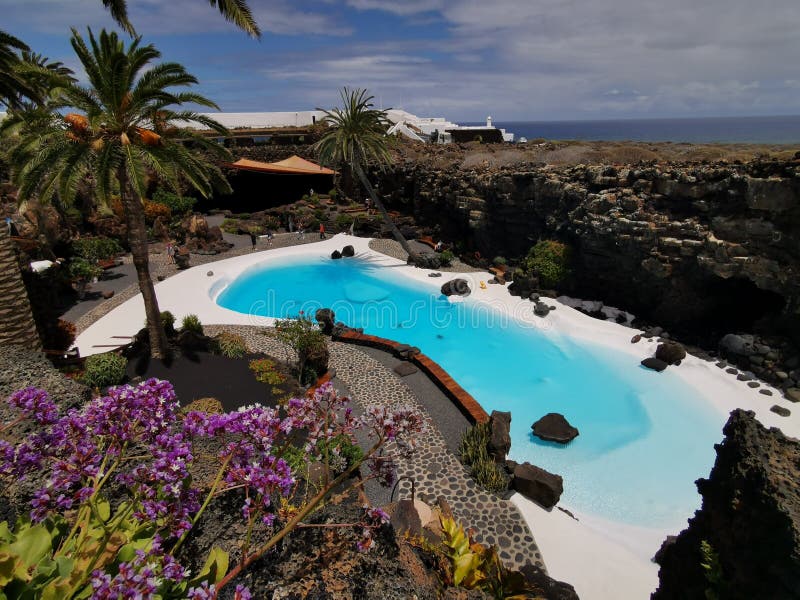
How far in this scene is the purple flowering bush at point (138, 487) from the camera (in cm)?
306

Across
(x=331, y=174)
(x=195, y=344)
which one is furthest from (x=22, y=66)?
(x=331, y=174)

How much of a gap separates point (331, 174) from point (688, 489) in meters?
41.2

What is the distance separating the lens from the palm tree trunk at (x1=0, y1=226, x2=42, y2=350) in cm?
1076

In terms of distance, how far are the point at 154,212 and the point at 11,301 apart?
968 inches

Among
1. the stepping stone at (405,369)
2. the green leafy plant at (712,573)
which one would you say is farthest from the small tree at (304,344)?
the green leafy plant at (712,573)

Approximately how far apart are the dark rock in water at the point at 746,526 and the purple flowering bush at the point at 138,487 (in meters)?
4.49

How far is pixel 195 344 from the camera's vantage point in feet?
52.1

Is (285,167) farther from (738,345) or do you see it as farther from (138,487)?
(138,487)

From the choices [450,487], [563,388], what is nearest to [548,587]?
[450,487]

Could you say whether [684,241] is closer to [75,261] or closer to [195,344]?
[195,344]

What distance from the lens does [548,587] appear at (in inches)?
310

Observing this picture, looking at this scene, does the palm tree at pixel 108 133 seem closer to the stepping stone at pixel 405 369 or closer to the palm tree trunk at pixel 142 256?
the palm tree trunk at pixel 142 256

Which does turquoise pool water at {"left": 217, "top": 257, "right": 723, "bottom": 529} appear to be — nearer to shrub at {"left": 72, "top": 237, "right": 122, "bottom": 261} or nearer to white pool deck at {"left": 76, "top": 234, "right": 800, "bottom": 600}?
white pool deck at {"left": 76, "top": 234, "right": 800, "bottom": 600}

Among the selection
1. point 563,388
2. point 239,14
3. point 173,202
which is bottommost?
point 563,388
